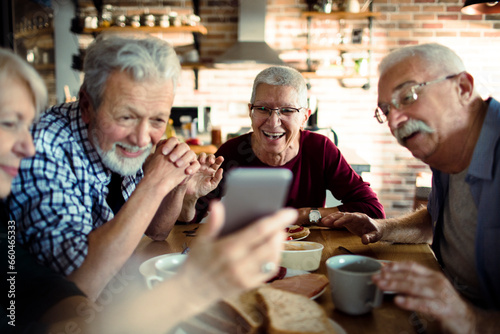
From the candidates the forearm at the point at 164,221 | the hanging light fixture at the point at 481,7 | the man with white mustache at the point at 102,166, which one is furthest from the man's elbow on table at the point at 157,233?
the hanging light fixture at the point at 481,7

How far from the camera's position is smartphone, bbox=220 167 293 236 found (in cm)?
56

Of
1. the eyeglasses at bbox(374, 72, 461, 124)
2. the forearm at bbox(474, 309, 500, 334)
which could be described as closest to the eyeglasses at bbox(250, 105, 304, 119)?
the eyeglasses at bbox(374, 72, 461, 124)

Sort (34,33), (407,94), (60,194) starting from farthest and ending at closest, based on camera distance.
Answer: (34,33) → (407,94) → (60,194)

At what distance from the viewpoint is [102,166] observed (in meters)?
1.13

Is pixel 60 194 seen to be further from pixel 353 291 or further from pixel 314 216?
pixel 314 216

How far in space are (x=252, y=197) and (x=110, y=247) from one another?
485 mm

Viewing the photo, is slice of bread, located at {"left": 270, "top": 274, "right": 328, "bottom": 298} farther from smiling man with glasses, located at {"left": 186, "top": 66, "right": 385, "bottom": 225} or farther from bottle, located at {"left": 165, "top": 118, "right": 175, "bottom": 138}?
bottle, located at {"left": 165, "top": 118, "right": 175, "bottom": 138}

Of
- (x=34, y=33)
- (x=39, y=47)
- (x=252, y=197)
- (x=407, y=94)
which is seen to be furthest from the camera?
(x=39, y=47)

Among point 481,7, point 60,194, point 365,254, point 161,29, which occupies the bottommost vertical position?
point 365,254

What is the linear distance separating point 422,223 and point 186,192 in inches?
32.0

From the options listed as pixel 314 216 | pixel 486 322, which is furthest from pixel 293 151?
pixel 486 322

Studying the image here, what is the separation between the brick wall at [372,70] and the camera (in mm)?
4117

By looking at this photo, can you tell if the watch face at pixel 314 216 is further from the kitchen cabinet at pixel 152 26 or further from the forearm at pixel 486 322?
the kitchen cabinet at pixel 152 26

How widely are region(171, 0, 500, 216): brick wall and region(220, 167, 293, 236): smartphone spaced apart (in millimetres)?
3870
